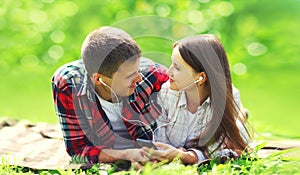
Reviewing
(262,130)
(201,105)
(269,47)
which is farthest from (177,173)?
(269,47)

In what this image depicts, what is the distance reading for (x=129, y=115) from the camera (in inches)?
120

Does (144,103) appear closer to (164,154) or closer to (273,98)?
(164,154)

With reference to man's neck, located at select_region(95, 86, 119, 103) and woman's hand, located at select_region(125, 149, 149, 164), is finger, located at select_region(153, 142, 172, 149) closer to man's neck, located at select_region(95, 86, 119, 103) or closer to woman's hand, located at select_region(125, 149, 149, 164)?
woman's hand, located at select_region(125, 149, 149, 164)

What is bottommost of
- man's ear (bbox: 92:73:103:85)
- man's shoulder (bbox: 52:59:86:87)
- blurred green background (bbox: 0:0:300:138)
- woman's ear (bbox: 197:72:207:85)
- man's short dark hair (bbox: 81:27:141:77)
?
woman's ear (bbox: 197:72:207:85)

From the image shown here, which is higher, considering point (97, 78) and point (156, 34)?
point (156, 34)

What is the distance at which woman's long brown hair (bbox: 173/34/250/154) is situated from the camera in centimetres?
286

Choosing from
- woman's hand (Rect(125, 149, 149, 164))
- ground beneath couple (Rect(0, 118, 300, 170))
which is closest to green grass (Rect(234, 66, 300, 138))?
ground beneath couple (Rect(0, 118, 300, 170))

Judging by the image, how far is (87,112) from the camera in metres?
2.95

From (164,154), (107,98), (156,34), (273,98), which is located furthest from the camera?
(156,34)

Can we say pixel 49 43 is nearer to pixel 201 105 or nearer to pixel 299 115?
pixel 299 115

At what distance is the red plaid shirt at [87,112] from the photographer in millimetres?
2926

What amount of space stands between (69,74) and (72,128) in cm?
25

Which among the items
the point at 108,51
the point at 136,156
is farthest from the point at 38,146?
the point at 108,51

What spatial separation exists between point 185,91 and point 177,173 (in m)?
0.53
